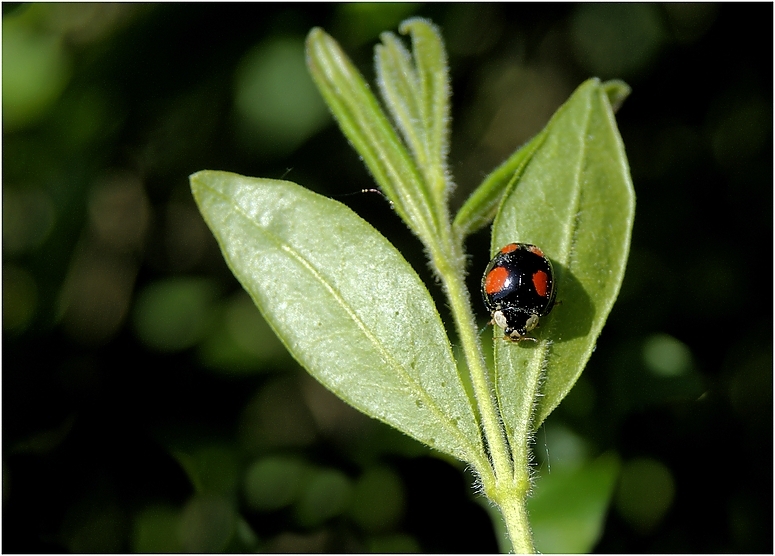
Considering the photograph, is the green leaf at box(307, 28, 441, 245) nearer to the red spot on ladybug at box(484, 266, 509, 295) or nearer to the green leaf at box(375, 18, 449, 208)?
the green leaf at box(375, 18, 449, 208)

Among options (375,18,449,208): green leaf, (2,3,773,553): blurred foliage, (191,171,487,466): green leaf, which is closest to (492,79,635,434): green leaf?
(191,171,487,466): green leaf

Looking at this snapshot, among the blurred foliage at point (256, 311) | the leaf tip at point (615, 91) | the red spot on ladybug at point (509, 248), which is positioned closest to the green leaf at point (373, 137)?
A: the red spot on ladybug at point (509, 248)

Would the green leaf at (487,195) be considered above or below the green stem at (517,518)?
above

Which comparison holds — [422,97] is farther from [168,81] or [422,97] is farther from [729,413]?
[729,413]

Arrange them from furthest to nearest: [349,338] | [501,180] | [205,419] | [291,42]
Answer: [291,42], [205,419], [501,180], [349,338]

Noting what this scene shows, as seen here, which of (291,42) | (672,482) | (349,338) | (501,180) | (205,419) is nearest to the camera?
(349,338)

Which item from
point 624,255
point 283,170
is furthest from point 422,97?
point 283,170

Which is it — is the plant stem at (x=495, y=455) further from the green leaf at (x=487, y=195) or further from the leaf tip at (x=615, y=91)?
the leaf tip at (x=615, y=91)

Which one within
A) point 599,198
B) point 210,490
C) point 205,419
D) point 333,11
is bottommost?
point 210,490
